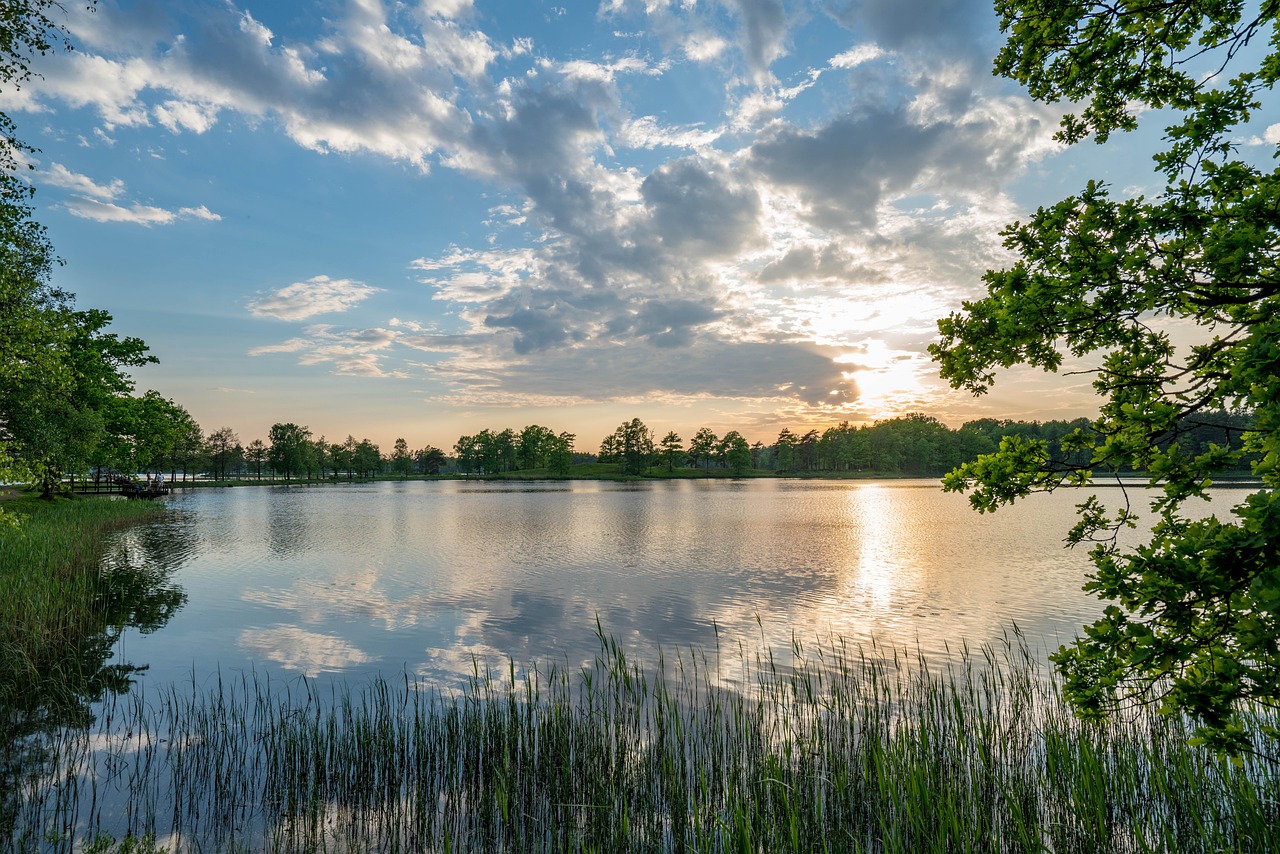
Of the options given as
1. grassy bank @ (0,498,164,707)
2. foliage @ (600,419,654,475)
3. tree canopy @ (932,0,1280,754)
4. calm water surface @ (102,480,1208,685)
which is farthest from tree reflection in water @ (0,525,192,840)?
foliage @ (600,419,654,475)

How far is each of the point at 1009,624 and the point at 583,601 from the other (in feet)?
47.5

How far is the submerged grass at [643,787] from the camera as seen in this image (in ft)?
23.5

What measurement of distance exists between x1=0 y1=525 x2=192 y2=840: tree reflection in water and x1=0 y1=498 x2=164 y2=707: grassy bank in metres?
0.05

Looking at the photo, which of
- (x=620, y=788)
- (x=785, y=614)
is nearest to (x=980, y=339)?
(x=620, y=788)

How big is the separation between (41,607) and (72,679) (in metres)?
4.22

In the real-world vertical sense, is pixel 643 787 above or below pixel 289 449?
below

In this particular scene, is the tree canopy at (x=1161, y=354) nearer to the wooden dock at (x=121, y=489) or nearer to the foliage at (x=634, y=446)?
the wooden dock at (x=121, y=489)

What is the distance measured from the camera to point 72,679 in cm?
1335

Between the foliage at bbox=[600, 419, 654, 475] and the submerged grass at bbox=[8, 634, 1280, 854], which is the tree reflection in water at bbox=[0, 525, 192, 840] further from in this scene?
the foliage at bbox=[600, 419, 654, 475]

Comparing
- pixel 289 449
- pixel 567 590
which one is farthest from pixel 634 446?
pixel 567 590

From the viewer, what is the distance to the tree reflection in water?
940 centimetres

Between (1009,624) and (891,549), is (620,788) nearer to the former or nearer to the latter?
(1009,624)

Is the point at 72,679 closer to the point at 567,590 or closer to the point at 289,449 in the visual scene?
the point at 567,590

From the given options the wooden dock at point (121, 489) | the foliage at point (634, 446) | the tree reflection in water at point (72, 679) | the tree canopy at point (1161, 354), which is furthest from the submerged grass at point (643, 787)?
the foliage at point (634, 446)
